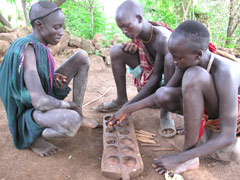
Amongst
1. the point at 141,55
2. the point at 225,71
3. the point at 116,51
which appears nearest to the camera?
the point at 225,71

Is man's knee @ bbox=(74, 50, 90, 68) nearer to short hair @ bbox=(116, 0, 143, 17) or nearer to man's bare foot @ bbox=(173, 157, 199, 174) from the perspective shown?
short hair @ bbox=(116, 0, 143, 17)

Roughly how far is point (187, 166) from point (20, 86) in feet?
5.42

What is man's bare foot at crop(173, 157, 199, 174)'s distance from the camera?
1.79 metres

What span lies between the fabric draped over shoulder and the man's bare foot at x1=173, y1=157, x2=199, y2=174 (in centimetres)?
128

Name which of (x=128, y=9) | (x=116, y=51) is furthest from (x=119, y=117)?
(x=128, y=9)

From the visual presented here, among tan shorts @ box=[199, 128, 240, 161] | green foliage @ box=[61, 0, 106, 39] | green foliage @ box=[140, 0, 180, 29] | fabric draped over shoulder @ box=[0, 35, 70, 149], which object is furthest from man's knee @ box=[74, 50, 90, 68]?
green foliage @ box=[61, 0, 106, 39]

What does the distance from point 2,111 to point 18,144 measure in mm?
1043

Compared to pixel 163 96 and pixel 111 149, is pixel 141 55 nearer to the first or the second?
pixel 163 96

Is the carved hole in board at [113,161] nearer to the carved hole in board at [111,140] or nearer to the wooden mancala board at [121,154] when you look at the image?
the wooden mancala board at [121,154]

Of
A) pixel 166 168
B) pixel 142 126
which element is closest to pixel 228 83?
pixel 166 168

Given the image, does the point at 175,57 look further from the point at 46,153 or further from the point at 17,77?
the point at 46,153

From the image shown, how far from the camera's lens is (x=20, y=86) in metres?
1.86

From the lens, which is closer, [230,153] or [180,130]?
[230,153]

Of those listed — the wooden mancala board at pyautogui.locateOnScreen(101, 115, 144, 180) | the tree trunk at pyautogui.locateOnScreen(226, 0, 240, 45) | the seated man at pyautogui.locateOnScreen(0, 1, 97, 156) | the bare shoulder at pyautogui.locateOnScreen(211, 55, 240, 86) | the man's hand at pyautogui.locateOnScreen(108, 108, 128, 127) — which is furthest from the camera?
the tree trunk at pyautogui.locateOnScreen(226, 0, 240, 45)
